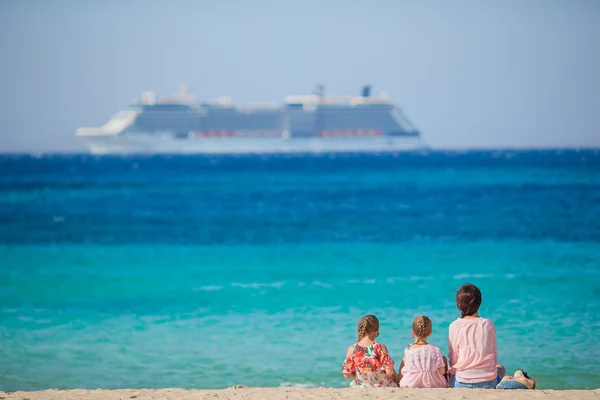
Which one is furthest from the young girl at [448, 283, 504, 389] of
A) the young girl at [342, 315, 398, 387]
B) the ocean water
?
the ocean water

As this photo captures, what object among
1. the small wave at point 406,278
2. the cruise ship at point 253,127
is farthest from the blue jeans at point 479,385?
the cruise ship at point 253,127

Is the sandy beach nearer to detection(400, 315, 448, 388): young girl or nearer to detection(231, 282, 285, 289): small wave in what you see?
detection(400, 315, 448, 388): young girl

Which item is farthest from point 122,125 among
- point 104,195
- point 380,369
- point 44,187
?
point 380,369

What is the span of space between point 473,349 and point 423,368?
24cm

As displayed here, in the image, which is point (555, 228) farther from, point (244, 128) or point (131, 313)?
point (244, 128)

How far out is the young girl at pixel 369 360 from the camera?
3828 mm

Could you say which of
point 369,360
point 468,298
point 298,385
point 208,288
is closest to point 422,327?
point 468,298

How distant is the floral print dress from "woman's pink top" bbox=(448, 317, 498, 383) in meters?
0.30

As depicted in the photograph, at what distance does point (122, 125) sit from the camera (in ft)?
228

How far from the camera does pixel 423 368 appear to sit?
3850mm

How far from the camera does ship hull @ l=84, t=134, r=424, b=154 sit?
2729 inches

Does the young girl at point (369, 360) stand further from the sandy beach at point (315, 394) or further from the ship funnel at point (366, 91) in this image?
the ship funnel at point (366, 91)

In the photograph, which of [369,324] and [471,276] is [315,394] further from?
[471,276]

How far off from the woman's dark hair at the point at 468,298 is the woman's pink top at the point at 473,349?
0.20 feet
